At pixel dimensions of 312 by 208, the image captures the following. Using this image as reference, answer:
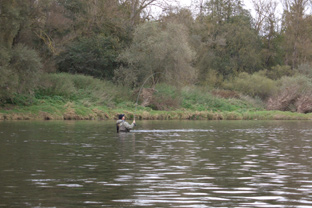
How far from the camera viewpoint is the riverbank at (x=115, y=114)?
134 ft

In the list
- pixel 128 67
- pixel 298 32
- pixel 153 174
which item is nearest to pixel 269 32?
pixel 298 32

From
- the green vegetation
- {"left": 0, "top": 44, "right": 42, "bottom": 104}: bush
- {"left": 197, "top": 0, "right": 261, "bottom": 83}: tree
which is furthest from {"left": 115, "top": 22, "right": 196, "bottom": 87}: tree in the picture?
{"left": 197, "top": 0, "right": 261, "bottom": 83}: tree

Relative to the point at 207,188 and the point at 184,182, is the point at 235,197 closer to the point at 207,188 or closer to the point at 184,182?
the point at 207,188

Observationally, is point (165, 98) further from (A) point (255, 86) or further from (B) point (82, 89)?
Result: (A) point (255, 86)

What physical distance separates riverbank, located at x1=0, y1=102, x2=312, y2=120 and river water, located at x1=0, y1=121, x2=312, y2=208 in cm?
1796

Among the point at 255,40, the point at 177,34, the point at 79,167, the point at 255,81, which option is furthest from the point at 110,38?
the point at 79,167

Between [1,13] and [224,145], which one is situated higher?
[1,13]

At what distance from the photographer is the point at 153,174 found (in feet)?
41.7

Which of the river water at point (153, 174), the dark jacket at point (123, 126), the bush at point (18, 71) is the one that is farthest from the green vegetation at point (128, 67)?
the river water at point (153, 174)

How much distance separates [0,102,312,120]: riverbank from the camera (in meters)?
40.9

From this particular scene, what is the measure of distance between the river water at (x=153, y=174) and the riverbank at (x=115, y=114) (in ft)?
58.9

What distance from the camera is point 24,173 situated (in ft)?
41.1

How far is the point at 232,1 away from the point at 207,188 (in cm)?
7060

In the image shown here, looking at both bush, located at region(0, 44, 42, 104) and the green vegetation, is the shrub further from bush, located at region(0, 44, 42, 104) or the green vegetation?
bush, located at region(0, 44, 42, 104)
